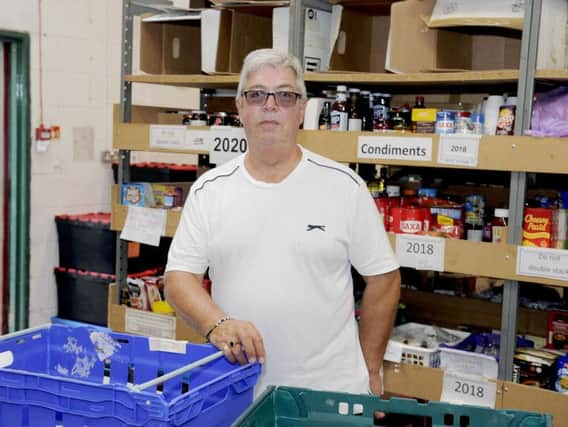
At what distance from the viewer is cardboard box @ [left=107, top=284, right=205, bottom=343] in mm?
3371

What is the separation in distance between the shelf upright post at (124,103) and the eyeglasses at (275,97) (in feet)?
5.33

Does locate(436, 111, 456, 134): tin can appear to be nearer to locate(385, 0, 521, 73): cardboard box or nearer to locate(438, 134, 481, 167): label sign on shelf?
locate(438, 134, 481, 167): label sign on shelf

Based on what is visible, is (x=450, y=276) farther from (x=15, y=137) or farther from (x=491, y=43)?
(x=15, y=137)

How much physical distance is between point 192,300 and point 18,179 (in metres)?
3.37

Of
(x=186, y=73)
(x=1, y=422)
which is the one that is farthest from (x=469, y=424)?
(x=186, y=73)

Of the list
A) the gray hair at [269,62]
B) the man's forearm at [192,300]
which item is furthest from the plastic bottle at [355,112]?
the man's forearm at [192,300]

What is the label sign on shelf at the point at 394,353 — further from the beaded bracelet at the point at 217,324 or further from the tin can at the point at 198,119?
the tin can at the point at 198,119

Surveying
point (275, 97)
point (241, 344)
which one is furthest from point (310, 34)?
point (241, 344)

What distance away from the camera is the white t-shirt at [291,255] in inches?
81.7

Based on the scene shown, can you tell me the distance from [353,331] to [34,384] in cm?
104

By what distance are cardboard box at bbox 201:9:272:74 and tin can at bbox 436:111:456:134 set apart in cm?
100

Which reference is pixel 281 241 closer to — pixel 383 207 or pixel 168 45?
pixel 383 207

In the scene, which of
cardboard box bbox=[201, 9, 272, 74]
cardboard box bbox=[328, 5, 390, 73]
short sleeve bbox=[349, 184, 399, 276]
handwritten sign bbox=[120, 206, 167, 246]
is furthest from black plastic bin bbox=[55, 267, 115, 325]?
short sleeve bbox=[349, 184, 399, 276]

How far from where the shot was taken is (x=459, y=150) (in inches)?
104
